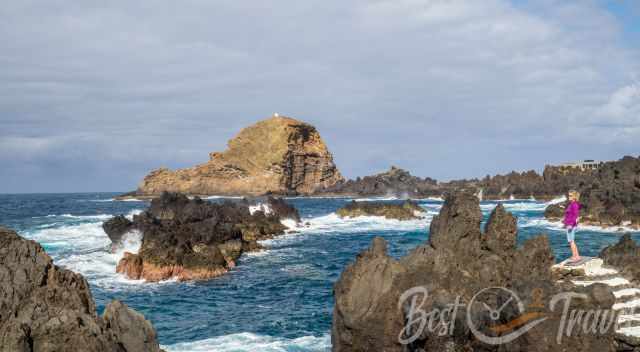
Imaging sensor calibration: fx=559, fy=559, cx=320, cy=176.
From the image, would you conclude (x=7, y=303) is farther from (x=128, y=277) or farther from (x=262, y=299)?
(x=128, y=277)

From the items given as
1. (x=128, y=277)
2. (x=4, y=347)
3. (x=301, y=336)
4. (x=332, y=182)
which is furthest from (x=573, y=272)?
(x=332, y=182)

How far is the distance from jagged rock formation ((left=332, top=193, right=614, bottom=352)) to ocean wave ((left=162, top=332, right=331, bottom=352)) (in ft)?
8.75

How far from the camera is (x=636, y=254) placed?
14172 millimetres

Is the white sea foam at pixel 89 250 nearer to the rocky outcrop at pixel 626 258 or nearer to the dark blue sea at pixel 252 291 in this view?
the dark blue sea at pixel 252 291

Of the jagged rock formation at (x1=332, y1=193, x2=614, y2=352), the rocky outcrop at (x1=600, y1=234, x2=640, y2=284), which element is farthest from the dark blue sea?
the rocky outcrop at (x1=600, y1=234, x2=640, y2=284)

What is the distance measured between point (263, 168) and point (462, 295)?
473ft

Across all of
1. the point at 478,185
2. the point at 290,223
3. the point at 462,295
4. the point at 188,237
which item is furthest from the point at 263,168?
the point at 462,295

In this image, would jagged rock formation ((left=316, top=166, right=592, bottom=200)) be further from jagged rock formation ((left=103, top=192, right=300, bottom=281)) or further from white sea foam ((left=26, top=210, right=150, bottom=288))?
white sea foam ((left=26, top=210, right=150, bottom=288))

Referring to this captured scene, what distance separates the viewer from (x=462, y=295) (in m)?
10.8

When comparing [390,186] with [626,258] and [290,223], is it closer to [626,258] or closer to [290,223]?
[290,223]

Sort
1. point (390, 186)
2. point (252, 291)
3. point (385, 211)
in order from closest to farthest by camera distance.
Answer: point (252, 291) < point (385, 211) < point (390, 186)

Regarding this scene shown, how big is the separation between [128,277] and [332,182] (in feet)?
465

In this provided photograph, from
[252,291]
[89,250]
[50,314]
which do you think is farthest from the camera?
[89,250]

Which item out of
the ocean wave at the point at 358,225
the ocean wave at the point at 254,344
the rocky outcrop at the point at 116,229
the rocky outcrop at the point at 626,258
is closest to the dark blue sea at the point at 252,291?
the ocean wave at the point at 254,344
